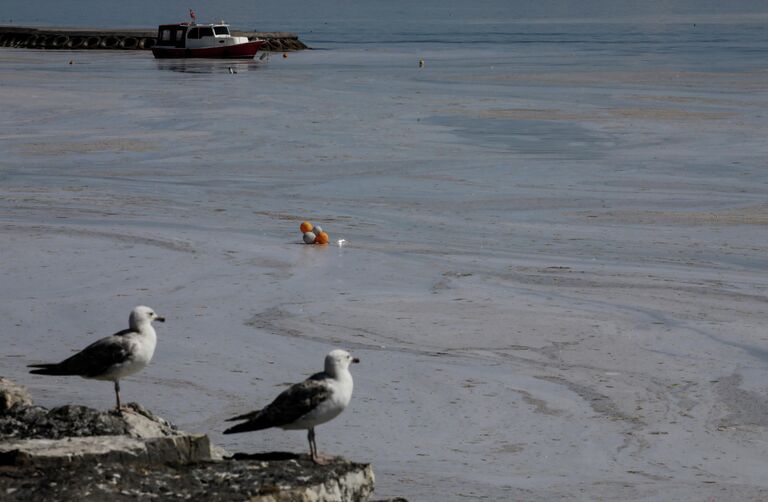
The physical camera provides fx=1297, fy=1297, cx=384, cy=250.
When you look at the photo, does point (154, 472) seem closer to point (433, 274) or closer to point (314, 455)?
point (314, 455)

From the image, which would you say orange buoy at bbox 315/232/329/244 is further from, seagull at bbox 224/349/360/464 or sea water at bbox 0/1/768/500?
seagull at bbox 224/349/360/464

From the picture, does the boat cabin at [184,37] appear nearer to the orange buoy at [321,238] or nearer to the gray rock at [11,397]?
the orange buoy at [321,238]

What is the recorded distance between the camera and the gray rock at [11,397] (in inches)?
313

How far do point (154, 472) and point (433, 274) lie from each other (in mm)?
8037

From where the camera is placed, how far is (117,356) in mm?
7641

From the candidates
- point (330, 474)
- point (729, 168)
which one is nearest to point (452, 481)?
point (330, 474)

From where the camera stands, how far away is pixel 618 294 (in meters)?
13.5

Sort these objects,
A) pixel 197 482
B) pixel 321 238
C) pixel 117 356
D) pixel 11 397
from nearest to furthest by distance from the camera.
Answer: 1. pixel 197 482
2. pixel 117 356
3. pixel 11 397
4. pixel 321 238

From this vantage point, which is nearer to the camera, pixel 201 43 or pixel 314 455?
pixel 314 455

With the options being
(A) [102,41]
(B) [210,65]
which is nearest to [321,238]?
(B) [210,65]

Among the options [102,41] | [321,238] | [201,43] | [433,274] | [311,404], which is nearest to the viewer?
[311,404]

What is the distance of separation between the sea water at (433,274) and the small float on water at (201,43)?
93.6ft

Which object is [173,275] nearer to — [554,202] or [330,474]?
[554,202]

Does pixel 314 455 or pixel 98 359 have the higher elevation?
pixel 98 359
